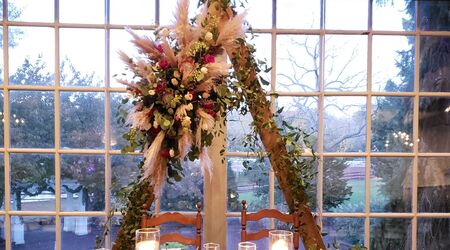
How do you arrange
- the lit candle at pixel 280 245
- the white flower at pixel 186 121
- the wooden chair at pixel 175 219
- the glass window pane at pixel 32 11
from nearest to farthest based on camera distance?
1. the lit candle at pixel 280 245
2. the white flower at pixel 186 121
3. the wooden chair at pixel 175 219
4. the glass window pane at pixel 32 11

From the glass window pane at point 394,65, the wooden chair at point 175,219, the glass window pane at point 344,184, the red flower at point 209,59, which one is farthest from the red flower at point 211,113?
the glass window pane at point 394,65

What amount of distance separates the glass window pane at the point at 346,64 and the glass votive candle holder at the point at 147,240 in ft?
4.34

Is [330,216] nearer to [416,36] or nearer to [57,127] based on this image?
[416,36]

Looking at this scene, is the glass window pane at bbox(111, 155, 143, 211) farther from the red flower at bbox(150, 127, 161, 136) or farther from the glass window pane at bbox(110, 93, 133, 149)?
the red flower at bbox(150, 127, 161, 136)

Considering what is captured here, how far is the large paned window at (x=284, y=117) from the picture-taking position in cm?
220

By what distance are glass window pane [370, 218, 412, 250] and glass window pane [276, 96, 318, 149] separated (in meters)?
0.61

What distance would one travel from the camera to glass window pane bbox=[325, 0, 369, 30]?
2.22 metres

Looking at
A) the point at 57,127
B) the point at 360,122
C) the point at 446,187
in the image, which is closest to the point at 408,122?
the point at 360,122

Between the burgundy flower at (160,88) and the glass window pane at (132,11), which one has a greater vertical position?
the glass window pane at (132,11)

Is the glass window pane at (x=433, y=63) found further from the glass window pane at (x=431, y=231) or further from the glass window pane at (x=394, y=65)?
the glass window pane at (x=431, y=231)

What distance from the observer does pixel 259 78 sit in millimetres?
Answer: 1937

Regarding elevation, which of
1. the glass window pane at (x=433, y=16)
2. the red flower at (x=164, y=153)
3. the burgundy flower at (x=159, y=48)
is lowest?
the red flower at (x=164, y=153)

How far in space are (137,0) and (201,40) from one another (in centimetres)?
75

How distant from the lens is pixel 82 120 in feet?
7.32
